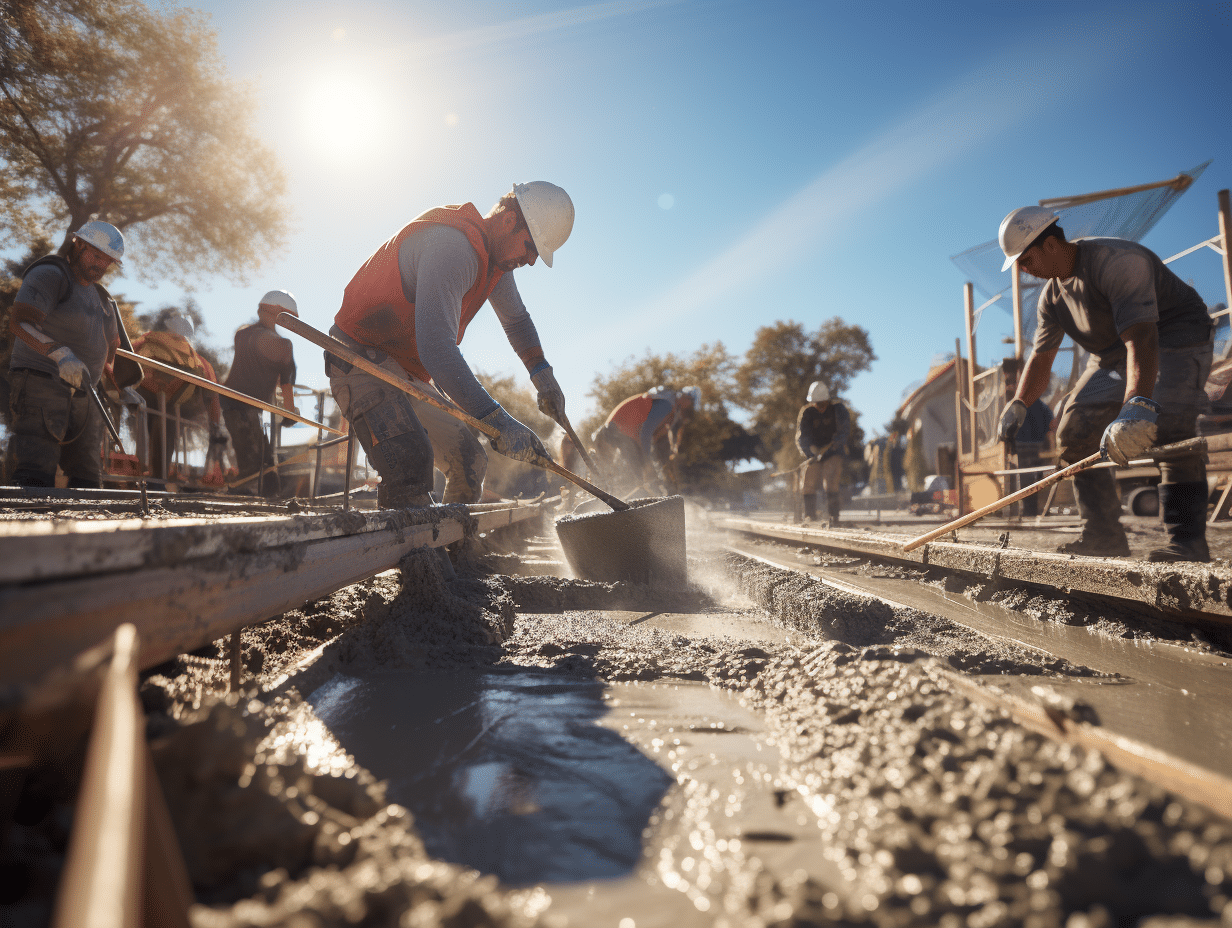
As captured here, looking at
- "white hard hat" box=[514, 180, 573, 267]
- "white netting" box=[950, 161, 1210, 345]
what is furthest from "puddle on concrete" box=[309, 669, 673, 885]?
"white netting" box=[950, 161, 1210, 345]

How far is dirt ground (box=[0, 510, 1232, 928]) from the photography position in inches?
26.2

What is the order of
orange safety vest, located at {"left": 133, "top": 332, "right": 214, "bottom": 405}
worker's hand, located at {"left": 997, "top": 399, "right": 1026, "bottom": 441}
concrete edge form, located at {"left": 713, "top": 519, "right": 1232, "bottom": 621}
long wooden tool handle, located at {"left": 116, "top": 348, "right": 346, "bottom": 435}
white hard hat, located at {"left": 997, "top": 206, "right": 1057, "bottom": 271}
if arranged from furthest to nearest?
orange safety vest, located at {"left": 133, "top": 332, "right": 214, "bottom": 405}
worker's hand, located at {"left": 997, "top": 399, "right": 1026, "bottom": 441}
long wooden tool handle, located at {"left": 116, "top": 348, "right": 346, "bottom": 435}
white hard hat, located at {"left": 997, "top": 206, "right": 1057, "bottom": 271}
concrete edge form, located at {"left": 713, "top": 519, "right": 1232, "bottom": 621}

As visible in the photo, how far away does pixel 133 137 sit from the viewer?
1155 cm

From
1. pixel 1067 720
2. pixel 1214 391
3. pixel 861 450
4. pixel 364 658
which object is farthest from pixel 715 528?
pixel 861 450

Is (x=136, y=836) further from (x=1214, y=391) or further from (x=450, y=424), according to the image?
(x=1214, y=391)

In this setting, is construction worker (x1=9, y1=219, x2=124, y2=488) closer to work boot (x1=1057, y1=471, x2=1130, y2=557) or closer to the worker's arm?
the worker's arm

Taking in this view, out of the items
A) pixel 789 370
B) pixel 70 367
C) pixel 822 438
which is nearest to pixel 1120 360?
pixel 822 438

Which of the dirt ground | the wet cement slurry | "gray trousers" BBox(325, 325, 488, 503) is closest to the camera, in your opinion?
the dirt ground

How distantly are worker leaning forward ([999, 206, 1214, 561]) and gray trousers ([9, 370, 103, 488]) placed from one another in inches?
229

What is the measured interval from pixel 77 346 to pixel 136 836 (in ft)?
15.7

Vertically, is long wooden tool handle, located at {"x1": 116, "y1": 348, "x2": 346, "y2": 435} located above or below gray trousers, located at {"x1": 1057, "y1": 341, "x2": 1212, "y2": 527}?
above

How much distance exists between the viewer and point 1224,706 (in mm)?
1613

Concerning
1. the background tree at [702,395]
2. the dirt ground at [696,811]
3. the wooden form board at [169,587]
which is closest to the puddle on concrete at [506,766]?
the dirt ground at [696,811]

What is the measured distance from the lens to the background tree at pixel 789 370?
25.3m
